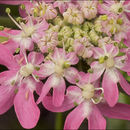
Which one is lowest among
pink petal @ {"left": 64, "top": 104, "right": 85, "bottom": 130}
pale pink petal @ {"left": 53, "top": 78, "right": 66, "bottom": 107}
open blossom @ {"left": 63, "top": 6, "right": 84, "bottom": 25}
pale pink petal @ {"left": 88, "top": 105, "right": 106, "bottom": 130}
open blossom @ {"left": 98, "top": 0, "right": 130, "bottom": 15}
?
pale pink petal @ {"left": 88, "top": 105, "right": 106, "bottom": 130}

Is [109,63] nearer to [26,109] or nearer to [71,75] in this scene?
[71,75]

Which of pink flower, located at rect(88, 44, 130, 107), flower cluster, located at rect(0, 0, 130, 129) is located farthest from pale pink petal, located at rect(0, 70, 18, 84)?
pink flower, located at rect(88, 44, 130, 107)

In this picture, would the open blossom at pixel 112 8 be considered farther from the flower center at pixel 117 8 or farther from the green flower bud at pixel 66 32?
the green flower bud at pixel 66 32

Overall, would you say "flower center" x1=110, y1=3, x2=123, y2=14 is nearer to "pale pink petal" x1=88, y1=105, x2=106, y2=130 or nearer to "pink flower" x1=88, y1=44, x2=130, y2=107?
"pink flower" x1=88, y1=44, x2=130, y2=107

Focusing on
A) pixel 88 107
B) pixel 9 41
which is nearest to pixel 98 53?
pixel 88 107

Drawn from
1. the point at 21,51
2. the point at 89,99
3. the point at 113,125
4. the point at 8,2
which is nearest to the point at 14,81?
the point at 21,51
